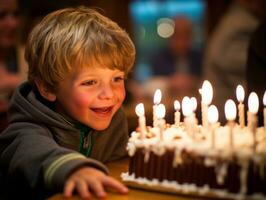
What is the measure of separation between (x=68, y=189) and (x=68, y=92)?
52 cm

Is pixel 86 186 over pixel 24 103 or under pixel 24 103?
under

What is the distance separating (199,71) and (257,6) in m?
2.52

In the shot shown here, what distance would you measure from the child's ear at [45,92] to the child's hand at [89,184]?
0.54 m

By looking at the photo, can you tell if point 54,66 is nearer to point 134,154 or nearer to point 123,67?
point 123,67

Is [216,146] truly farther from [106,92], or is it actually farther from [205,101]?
[106,92]

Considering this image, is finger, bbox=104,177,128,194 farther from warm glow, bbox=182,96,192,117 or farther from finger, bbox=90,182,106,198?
warm glow, bbox=182,96,192,117

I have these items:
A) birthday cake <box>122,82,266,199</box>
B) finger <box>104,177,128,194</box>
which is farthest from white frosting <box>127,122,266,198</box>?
finger <box>104,177,128,194</box>

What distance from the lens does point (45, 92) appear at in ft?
6.73

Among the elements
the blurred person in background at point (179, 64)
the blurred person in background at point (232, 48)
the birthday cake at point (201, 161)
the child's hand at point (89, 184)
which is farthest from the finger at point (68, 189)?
the blurred person in background at point (179, 64)

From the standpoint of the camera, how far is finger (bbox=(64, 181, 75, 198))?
1.51 meters

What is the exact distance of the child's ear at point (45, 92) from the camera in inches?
80.4

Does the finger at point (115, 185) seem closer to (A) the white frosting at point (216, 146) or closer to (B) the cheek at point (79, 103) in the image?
(A) the white frosting at point (216, 146)

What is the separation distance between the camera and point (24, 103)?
1956 mm

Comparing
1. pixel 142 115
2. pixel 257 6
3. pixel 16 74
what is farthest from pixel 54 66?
pixel 257 6
